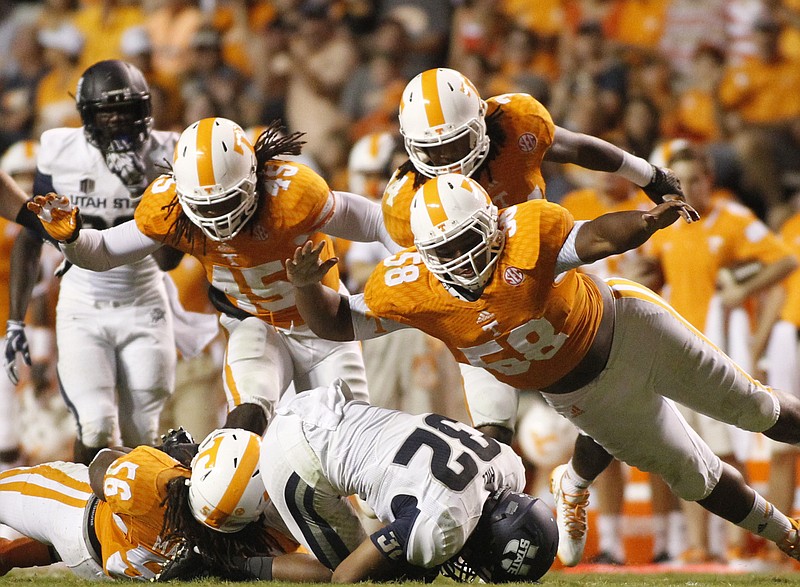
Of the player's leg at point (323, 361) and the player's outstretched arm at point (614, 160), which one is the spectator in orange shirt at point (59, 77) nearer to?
the player's leg at point (323, 361)

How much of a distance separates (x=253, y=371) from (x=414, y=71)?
209 inches

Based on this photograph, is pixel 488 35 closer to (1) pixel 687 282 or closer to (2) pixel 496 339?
(1) pixel 687 282

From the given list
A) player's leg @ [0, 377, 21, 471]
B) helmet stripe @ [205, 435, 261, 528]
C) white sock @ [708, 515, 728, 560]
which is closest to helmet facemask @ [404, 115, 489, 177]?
helmet stripe @ [205, 435, 261, 528]

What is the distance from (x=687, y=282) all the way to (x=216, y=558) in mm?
3594

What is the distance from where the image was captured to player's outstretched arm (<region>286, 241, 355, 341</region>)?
4.11 m

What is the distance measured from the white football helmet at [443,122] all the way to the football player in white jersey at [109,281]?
1472 millimetres

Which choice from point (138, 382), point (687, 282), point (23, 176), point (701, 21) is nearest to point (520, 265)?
point (138, 382)

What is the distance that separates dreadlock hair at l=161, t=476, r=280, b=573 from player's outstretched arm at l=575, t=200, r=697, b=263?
1.51m

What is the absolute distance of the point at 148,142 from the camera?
18.7ft

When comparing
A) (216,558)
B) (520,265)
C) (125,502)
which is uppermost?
(520,265)

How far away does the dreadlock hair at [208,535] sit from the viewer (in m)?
4.04

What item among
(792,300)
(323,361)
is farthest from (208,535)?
(792,300)

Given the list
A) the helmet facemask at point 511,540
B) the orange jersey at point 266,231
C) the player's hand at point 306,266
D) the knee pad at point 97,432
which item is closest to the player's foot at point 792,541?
the helmet facemask at point 511,540

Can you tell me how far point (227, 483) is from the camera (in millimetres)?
3932
